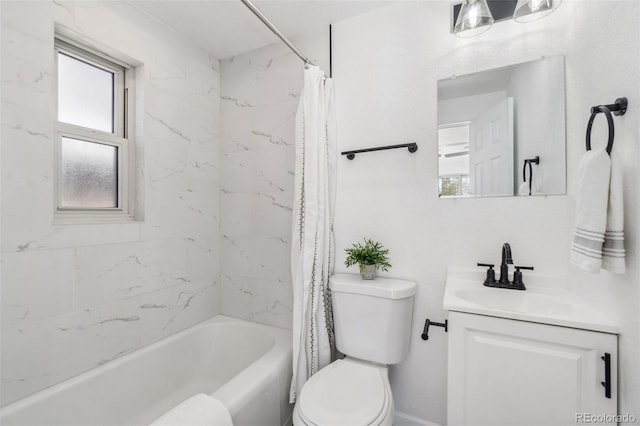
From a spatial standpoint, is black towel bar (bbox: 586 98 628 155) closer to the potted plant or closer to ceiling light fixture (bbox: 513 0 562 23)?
ceiling light fixture (bbox: 513 0 562 23)

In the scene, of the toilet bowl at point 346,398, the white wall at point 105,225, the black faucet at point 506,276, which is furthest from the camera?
the black faucet at point 506,276

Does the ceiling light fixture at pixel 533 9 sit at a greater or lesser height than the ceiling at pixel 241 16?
lesser

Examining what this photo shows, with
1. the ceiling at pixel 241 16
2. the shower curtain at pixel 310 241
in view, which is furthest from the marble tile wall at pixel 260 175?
the shower curtain at pixel 310 241

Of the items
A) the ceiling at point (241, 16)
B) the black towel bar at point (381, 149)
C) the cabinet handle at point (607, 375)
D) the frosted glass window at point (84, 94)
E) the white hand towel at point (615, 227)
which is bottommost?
the cabinet handle at point (607, 375)

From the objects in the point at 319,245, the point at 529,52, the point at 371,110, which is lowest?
Result: the point at 319,245

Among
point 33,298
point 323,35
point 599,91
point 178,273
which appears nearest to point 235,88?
Answer: point 323,35

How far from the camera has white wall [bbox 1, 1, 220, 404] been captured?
4.03ft

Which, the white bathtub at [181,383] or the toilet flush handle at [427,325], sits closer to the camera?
the white bathtub at [181,383]

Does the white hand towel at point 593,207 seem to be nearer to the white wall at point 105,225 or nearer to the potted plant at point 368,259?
the potted plant at point 368,259

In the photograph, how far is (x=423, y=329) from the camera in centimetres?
161

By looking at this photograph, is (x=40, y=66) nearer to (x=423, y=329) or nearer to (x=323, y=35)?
(x=323, y=35)

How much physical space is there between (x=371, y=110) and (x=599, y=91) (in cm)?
100

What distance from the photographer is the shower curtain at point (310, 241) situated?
5.08 ft

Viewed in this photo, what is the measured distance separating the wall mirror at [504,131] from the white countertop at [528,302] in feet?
1.38
